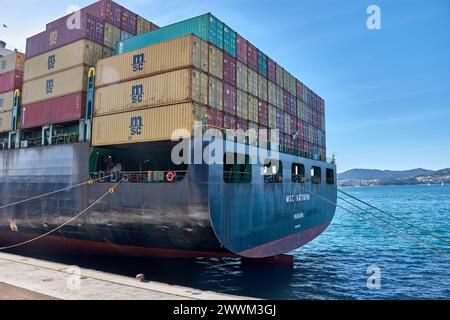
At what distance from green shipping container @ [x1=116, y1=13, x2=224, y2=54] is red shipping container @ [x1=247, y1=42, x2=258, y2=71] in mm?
4149

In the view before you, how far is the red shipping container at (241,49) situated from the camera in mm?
25859

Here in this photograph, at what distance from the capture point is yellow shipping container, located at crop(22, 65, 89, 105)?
25.8m

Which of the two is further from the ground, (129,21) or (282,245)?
(129,21)

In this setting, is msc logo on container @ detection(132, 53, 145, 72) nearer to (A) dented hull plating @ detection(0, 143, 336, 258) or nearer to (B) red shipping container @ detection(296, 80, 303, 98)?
(A) dented hull plating @ detection(0, 143, 336, 258)

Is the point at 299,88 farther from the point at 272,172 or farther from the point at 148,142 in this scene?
the point at 148,142

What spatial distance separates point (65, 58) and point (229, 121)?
→ 15468mm

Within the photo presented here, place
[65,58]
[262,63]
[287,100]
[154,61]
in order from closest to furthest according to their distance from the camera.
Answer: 1. [154,61]
2. [65,58]
3. [262,63]
4. [287,100]

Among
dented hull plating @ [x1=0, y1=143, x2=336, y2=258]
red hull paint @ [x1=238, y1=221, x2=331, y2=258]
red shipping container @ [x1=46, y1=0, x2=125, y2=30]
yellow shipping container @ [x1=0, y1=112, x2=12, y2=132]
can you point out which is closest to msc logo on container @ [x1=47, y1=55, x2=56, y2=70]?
red shipping container @ [x1=46, y1=0, x2=125, y2=30]

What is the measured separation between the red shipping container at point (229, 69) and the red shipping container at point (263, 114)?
4.45 meters

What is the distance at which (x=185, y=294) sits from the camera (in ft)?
41.7

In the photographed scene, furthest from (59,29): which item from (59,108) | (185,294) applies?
(185,294)

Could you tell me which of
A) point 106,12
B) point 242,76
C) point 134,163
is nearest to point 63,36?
point 106,12

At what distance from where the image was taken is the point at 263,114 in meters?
28.7
